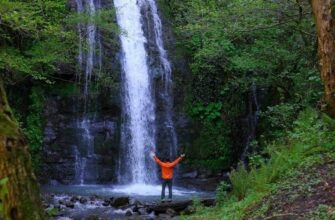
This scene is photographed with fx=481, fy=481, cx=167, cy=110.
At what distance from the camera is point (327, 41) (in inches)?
325

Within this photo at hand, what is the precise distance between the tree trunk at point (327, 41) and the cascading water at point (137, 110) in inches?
395

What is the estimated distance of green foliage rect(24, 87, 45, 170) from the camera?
18.5m

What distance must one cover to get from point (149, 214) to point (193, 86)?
9531 mm

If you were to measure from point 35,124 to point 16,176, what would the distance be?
1629 centimetres

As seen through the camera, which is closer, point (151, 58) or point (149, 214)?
point (149, 214)

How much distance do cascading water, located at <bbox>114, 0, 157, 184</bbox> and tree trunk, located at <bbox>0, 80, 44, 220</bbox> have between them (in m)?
14.3

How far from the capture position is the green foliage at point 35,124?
18.5m

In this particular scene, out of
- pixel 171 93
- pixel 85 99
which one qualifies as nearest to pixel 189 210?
pixel 171 93

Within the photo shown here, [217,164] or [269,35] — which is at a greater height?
[269,35]

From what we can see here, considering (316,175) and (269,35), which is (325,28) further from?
(269,35)

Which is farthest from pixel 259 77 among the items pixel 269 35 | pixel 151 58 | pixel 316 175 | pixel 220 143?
pixel 316 175

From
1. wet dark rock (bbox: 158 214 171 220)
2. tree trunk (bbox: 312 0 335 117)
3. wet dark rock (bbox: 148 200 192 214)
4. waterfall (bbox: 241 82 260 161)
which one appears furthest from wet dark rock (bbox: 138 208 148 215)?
waterfall (bbox: 241 82 260 161)

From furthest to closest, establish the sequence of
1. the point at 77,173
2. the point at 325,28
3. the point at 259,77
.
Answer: the point at 77,173
the point at 259,77
the point at 325,28

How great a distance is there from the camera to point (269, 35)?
16.0 meters
